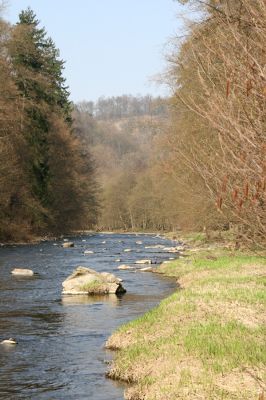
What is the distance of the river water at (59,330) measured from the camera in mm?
10969

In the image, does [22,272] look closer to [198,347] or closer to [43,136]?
[198,347]

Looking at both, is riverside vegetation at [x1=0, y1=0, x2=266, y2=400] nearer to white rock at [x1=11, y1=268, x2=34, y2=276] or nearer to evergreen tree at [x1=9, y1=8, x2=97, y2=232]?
evergreen tree at [x1=9, y1=8, x2=97, y2=232]

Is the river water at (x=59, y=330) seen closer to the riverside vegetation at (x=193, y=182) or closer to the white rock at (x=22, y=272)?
the white rock at (x=22, y=272)

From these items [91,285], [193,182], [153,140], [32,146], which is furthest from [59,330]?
[32,146]

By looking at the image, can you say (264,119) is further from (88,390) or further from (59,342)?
(59,342)

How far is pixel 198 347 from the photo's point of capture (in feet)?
37.2

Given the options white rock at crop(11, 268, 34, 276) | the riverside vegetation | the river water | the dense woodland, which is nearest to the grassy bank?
the riverside vegetation

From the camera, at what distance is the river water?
36.0 ft

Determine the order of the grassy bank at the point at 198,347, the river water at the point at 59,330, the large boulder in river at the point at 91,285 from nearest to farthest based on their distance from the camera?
the grassy bank at the point at 198,347 → the river water at the point at 59,330 → the large boulder in river at the point at 91,285

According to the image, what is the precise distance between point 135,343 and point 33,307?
683 centimetres

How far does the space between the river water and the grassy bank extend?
532mm

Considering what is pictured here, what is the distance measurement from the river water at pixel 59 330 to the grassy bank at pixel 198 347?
53 cm

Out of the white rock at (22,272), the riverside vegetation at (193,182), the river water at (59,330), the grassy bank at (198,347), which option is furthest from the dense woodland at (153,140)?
the white rock at (22,272)

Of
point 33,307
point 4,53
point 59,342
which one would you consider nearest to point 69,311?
point 33,307
